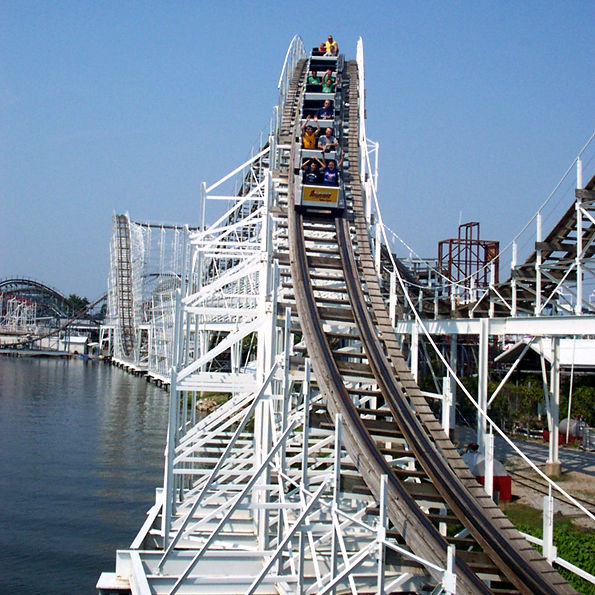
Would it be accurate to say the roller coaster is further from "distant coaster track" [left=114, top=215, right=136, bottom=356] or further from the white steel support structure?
"distant coaster track" [left=114, top=215, right=136, bottom=356]

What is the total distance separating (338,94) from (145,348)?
57.7 m

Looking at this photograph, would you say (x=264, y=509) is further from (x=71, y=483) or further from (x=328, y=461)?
(x=71, y=483)

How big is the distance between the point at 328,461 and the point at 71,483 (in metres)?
11.3

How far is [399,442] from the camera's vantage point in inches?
408

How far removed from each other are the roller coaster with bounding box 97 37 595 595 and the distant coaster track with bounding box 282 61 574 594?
3 cm

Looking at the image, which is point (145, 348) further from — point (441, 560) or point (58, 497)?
point (441, 560)

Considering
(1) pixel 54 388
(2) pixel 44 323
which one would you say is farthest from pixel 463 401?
(2) pixel 44 323

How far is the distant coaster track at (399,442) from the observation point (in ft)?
26.6

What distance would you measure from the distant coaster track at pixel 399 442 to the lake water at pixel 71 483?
6.73m

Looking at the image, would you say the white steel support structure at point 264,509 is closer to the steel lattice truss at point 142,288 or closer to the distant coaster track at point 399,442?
the distant coaster track at point 399,442

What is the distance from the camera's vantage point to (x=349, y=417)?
31.9ft

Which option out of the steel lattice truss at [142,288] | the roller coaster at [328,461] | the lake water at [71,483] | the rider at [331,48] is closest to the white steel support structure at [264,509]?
the roller coaster at [328,461]

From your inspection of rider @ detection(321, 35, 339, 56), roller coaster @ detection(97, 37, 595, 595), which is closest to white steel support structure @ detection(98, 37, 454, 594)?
roller coaster @ detection(97, 37, 595, 595)

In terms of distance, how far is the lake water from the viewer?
14.4 metres
